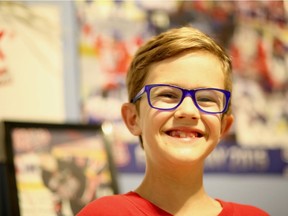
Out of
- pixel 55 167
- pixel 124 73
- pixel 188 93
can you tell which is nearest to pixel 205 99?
pixel 188 93

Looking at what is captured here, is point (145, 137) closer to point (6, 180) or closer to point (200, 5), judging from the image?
point (6, 180)

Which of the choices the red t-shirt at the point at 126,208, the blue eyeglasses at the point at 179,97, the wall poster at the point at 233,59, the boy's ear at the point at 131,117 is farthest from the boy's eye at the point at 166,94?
the wall poster at the point at 233,59

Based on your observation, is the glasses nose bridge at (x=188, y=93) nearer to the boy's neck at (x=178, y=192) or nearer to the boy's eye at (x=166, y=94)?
the boy's eye at (x=166, y=94)

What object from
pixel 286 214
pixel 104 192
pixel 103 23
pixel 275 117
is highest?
pixel 103 23

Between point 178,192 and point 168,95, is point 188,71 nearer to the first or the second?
point 168,95

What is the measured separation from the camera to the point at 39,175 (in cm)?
151

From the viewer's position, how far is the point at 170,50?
1037 millimetres

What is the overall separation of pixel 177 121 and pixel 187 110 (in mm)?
33

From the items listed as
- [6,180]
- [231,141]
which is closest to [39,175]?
[6,180]

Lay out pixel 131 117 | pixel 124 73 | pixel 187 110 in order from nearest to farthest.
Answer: pixel 187 110, pixel 131 117, pixel 124 73

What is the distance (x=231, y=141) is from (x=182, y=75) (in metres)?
1.01

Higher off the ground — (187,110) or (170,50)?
(170,50)

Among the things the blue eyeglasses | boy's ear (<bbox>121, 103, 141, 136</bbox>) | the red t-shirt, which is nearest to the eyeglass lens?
the blue eyeglasses

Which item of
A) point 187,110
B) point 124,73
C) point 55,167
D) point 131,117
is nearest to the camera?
point 187,110
